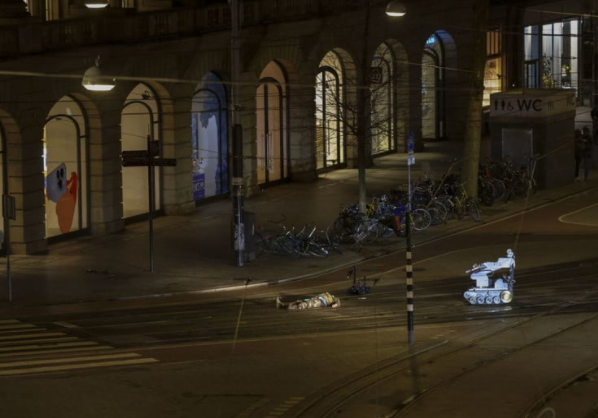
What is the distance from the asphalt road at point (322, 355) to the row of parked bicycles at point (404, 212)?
2.71m

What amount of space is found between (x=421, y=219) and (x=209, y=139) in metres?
8.76

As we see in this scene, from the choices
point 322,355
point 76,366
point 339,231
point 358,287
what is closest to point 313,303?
point 358,287

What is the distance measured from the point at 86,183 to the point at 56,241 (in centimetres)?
193

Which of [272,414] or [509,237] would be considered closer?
[272,414]

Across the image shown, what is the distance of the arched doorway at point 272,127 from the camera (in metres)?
44.1

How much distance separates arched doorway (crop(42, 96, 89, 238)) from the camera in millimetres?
33812

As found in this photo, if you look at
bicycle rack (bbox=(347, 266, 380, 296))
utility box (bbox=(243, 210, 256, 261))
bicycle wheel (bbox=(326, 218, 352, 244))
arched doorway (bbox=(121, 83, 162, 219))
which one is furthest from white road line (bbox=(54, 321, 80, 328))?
arched doorway (bbox=(121, 83, 162, 219))

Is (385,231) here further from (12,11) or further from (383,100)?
(383,100)

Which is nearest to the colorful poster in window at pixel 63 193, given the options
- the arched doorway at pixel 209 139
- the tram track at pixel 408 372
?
the arched doorway at pixel 209 139

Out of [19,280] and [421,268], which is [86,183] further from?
[421,268]

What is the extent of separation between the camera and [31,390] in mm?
18766

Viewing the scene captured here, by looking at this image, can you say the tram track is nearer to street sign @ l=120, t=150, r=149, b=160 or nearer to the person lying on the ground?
the person lying on the ground

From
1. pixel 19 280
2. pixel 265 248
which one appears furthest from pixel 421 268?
pixel 19 280

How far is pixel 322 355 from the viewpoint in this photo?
69.3 feet
